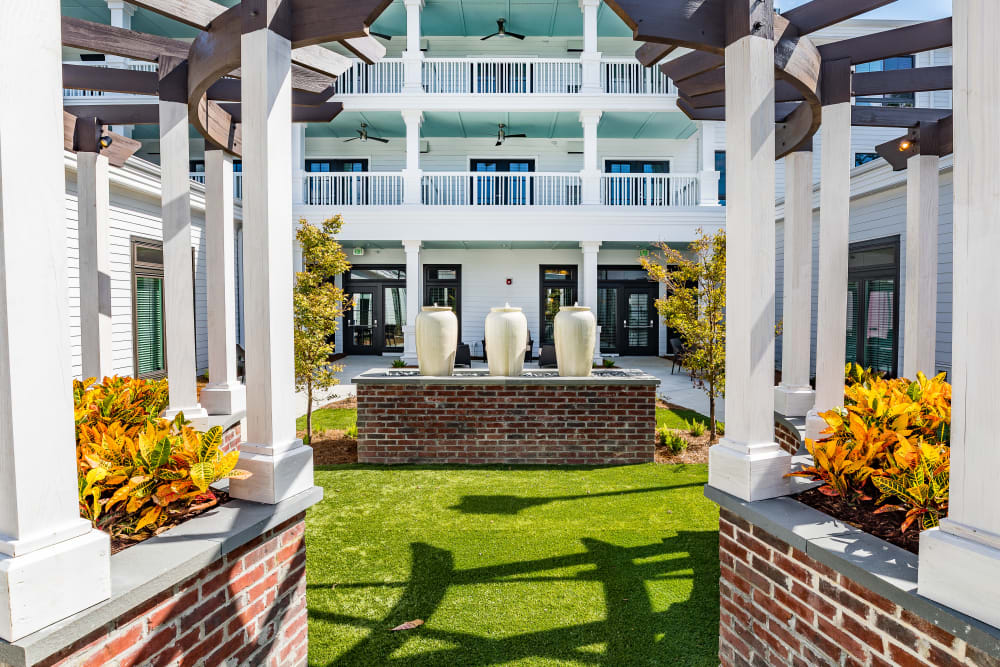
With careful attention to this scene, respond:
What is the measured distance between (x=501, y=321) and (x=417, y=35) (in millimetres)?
9548

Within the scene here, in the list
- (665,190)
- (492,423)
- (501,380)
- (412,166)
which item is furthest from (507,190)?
(492,423)

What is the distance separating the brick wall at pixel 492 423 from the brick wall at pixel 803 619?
3092 millimetres

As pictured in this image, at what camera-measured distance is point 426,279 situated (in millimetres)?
15477

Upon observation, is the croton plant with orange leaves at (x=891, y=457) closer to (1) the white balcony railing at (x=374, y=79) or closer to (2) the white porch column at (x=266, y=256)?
(2) the white porch column at (x=266, y=256)

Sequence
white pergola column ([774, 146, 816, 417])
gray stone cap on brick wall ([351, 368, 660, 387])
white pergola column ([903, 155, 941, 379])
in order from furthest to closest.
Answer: gray stone cap on brick wall ([351, 368, 660, 387]), white pergola column ([903, 155, 941, 379]), white pergola column ([774, 146, 816, 417])

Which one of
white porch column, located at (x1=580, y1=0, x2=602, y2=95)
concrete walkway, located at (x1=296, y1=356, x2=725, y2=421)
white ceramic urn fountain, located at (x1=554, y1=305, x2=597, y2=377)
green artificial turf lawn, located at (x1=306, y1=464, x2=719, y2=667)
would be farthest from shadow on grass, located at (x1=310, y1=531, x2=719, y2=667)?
white porch column, located at (x1=580, y1=0, x2=602, y2=95)

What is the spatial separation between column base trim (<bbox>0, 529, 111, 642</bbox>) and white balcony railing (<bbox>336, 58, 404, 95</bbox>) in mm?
12886

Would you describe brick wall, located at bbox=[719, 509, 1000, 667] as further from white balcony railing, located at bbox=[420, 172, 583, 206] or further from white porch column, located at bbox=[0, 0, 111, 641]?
white balcony railing, located at bbox=[420, 172, 583, 206]

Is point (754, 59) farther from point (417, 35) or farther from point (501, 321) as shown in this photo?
point (417, 35)

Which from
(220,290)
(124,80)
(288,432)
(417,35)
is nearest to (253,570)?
(288,432)

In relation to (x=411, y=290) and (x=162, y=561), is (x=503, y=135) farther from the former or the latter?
(x=162, y=561)

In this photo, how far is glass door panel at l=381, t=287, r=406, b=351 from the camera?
1572 cm

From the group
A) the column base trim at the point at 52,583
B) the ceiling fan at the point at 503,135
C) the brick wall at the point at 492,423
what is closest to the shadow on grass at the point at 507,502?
the brick wall at the point at 492,423

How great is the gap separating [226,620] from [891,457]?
277 cm
